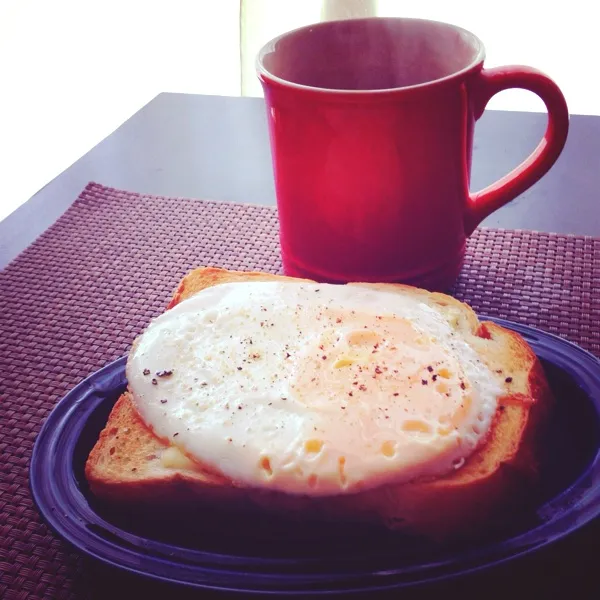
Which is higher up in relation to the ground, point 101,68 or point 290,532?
point 290,532

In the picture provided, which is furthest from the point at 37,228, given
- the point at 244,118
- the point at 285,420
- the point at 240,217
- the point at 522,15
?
the point at 522,15

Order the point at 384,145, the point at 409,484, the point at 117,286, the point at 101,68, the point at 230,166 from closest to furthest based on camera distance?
the point at 409,484 < the point at 384,145 < the point at 117,286 < the point at 230,166 < the point at 101,68

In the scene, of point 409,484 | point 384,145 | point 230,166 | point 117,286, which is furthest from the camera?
point 230,166

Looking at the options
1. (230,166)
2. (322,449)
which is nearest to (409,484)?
(322,449)

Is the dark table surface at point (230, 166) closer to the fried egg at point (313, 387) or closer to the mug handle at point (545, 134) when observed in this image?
the mug handle at point (545, 134)

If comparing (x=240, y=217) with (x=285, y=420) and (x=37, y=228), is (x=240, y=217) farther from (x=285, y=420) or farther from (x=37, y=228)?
(x=285, y=420)

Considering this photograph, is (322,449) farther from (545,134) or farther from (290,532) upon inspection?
(545,134)
